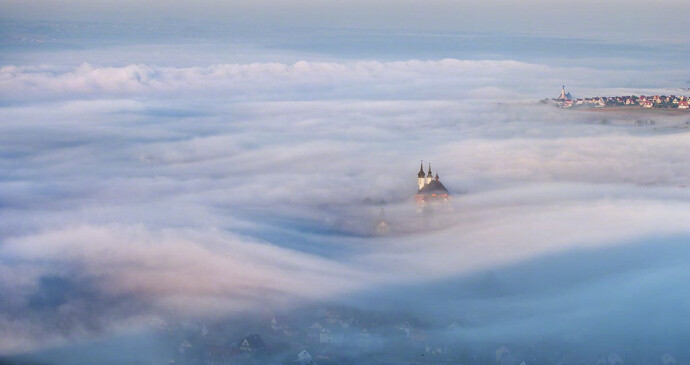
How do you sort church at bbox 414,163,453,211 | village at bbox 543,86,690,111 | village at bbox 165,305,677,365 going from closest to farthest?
1. village at bbox 165,305,677,365
2. church at bbox 414,163,453,211
3. village at bbox 543,86,690,111

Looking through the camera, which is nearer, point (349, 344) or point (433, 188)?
point (349, 344)

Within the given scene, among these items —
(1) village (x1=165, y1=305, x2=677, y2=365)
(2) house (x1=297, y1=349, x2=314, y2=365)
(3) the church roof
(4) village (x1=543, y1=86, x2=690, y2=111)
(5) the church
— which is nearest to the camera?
(2) house (x1=297, y1=349, x2=314, y2=365)

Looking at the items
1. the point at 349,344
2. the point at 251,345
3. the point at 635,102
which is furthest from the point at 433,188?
the point at 635,102

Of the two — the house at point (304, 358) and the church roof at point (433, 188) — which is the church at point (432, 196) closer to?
the church roof at point (433, 188)

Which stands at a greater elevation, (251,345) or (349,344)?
(251,345)

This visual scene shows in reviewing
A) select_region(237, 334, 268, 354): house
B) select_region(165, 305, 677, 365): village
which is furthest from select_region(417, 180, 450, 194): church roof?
select_region(237, 334, 268, 354): house

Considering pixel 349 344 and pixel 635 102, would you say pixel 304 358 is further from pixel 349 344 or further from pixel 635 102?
pixel 635 102

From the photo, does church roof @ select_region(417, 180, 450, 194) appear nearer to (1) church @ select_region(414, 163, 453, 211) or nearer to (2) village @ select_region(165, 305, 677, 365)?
(1) church @ select_region(414, 163, 453, 211)

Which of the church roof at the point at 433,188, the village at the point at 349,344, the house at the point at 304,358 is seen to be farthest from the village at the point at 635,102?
the house at the point at 304,358

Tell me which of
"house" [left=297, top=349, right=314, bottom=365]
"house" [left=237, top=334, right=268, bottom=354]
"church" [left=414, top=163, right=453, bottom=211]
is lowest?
"house" [left=297, top=349, right=314, bottom=365]
